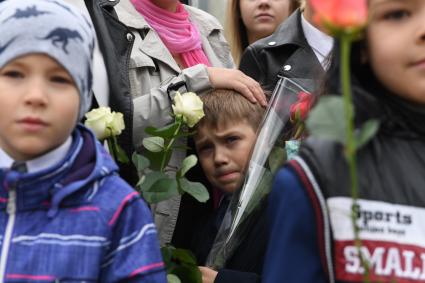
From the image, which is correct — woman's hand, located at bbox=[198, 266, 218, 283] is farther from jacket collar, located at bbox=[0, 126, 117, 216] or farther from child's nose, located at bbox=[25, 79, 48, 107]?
child's nose, located at bbox=[25, 79, 48, 107]

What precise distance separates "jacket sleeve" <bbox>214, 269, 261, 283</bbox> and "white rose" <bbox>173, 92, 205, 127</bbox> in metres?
0.43

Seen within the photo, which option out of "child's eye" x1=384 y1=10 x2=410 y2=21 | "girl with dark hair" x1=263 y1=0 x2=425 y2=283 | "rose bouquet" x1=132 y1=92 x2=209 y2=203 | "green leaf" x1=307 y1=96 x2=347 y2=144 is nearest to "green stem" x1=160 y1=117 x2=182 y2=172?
"rose bouquet" x1=132 y1=92 x2=209 y2=203

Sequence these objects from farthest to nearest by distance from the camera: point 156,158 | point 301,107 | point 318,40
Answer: point 318,40
point 156,158
point 301,107

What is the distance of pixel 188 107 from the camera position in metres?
2.41

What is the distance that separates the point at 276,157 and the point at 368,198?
918 mm

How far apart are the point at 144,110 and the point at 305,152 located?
112cm

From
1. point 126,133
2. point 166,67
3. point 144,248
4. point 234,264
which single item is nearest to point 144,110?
point 126,133

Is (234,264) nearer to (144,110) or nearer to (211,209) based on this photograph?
(211,209)

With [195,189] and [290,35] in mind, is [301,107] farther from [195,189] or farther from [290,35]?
[290,35]

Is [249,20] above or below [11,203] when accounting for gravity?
above

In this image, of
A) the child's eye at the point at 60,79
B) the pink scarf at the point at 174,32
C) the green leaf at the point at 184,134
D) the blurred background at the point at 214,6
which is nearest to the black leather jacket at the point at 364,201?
the child's eye at the point at 60,79

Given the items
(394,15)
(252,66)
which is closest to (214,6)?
(252,66)

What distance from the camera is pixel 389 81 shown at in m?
1.50

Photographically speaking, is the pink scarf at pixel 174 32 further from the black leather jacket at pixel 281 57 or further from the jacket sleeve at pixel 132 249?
the jacket sleeve at pixel 132 249
